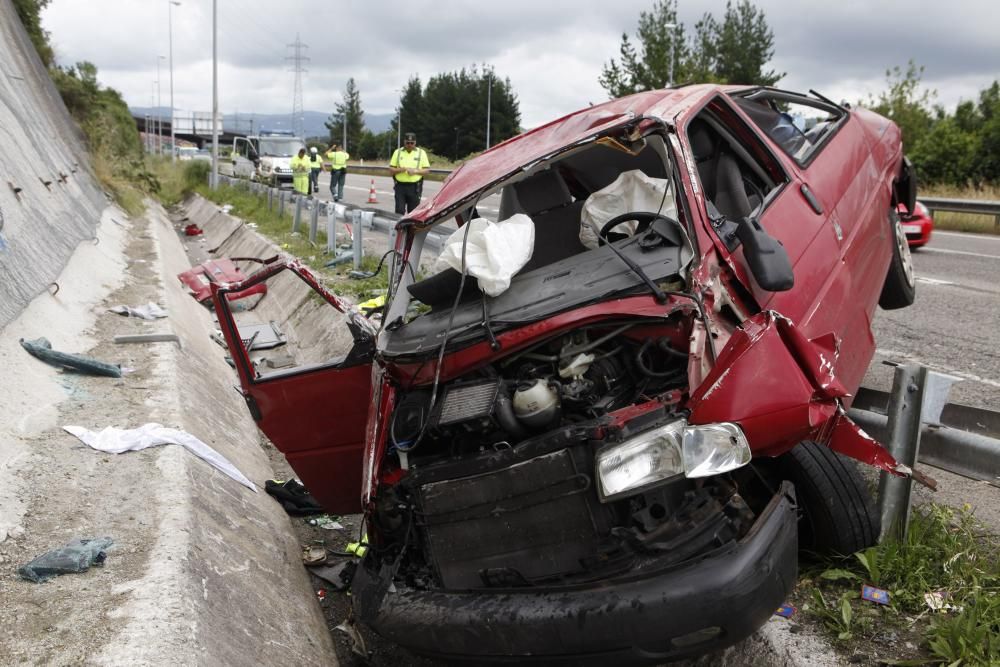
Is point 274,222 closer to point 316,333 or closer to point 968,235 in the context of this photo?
point 316,333

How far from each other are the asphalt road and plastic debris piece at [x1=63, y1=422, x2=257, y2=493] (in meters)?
2.14

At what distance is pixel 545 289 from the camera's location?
11.3 feet

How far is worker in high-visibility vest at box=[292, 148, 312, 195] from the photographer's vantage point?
22250 mm

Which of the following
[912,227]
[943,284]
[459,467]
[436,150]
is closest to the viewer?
[459,467]

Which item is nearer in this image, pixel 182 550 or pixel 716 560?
pixel 716 560

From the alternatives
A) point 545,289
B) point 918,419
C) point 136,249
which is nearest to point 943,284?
point 918,419

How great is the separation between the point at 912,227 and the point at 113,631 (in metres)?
12.0

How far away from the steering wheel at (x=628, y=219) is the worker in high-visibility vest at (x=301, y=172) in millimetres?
19312

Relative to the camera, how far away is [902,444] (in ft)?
11.5

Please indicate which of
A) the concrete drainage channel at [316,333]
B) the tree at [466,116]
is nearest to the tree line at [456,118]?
the tree at [466,116]

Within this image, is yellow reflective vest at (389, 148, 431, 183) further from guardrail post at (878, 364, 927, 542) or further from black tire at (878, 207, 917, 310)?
guardrail post at (878, 364, 927, 542)

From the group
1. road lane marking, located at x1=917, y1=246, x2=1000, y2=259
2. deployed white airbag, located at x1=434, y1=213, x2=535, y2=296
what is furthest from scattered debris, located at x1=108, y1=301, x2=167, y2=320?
road lane marking, located at x1=917, y1=246, x2=1000, y2=259

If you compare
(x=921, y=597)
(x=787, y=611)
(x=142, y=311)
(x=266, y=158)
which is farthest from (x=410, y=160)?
(x=266, y=158)

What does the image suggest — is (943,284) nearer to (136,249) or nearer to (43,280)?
(43,280)
